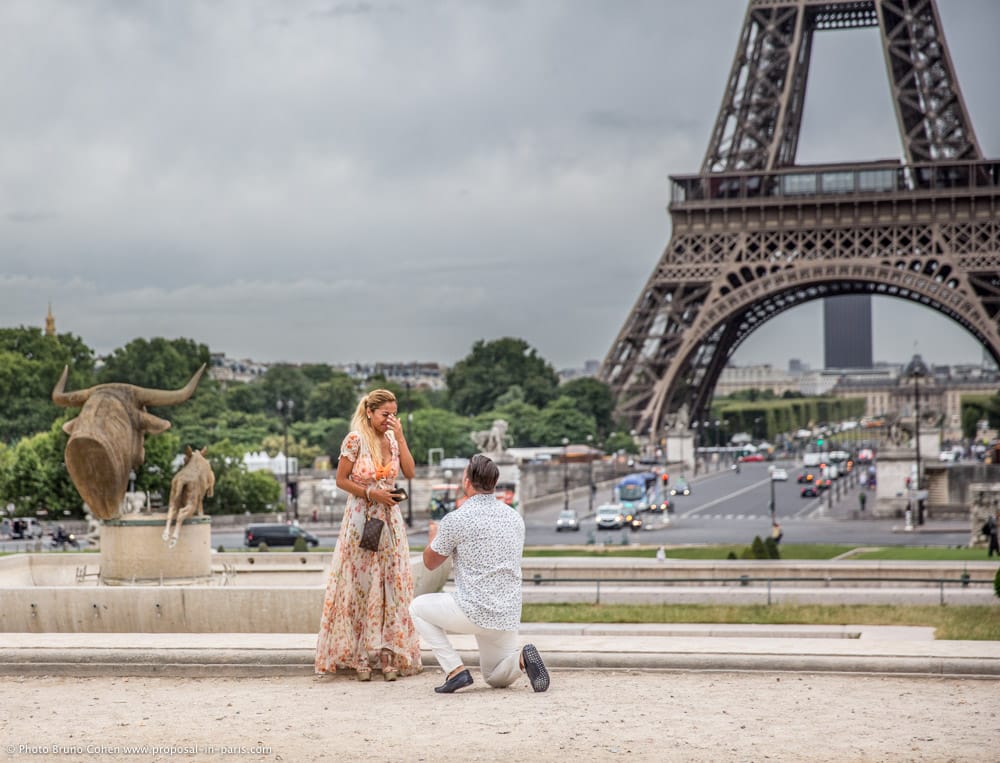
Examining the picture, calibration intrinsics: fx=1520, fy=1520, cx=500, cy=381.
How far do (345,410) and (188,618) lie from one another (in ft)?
384

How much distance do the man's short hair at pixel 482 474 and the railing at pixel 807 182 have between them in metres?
68.7

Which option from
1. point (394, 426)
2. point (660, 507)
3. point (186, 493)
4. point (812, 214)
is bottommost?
point (660, 507)

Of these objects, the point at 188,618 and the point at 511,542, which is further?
the point at 188,618

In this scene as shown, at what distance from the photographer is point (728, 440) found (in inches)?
5842

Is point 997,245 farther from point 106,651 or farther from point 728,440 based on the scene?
point 728,440

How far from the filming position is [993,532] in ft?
112

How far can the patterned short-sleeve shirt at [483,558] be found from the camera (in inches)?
384

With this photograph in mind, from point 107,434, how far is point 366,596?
267 inches

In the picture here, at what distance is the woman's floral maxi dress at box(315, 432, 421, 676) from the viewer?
10.6 metres

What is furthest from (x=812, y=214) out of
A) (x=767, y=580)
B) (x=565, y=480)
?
(x=767, y=580)

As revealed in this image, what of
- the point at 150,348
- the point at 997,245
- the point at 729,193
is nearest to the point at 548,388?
the point at 150,348

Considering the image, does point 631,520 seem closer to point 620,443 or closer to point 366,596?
point 620,443

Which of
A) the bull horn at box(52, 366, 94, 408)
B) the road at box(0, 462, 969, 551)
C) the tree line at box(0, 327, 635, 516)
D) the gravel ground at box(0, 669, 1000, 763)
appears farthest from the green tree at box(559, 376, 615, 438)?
the gravel ground at box(0, 669, 1000, 763)

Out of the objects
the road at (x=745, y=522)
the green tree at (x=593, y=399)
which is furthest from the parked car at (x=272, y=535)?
the green tree at (x=593, y=399)
